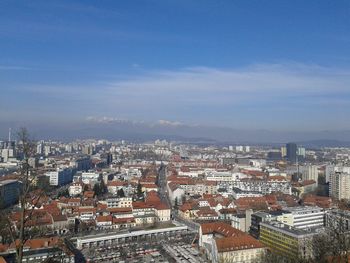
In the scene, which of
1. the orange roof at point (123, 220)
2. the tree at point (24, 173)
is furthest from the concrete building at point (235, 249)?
the tree at point (24, 173)

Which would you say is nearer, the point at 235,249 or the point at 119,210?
the point at 235,249

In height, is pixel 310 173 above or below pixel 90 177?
above

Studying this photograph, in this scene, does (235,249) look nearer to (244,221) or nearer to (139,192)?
(244,221)

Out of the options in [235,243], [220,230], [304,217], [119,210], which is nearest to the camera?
[235,243]

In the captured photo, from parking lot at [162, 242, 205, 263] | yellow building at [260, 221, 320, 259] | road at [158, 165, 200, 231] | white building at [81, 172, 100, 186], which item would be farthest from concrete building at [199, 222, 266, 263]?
white building at [81, 172, 100, 186]

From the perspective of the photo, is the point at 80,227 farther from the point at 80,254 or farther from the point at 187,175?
the point at 187,175

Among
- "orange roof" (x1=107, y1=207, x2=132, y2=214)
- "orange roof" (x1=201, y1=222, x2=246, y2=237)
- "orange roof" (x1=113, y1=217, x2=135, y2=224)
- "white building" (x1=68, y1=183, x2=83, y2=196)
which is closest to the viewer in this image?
"orange roof" (x1=201, y1=222, x2=246, y2=237)

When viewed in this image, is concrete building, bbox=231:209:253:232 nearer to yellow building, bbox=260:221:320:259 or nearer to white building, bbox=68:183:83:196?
yellow building, bbox=260:221:320:259

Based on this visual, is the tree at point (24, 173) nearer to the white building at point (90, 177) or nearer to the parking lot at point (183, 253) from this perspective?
the parking lot at point (183, 253)

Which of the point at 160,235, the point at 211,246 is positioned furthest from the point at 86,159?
the point at 211,246

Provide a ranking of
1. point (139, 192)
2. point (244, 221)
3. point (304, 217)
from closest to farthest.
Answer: point (304, 217)
point (244, 221)
point (139, 192)

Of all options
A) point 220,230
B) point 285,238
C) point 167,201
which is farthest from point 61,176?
point 285,238
